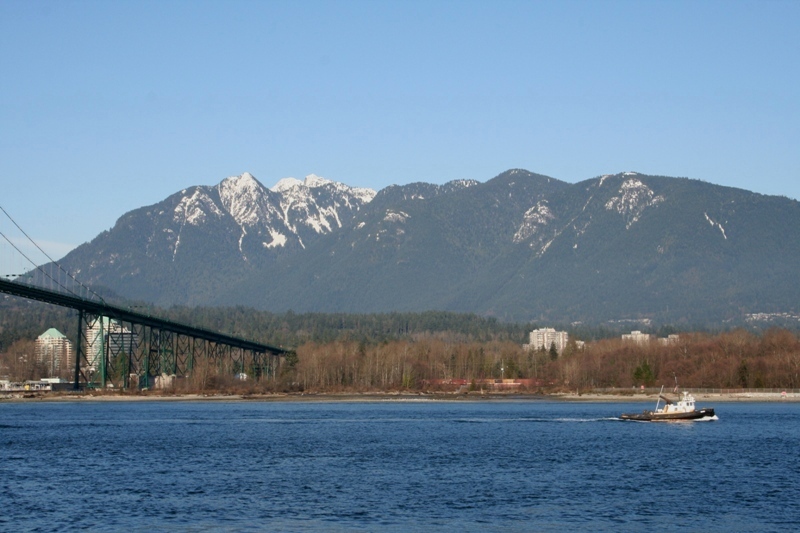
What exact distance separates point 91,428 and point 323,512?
160 feet

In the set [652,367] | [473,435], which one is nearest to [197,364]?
[652,367]

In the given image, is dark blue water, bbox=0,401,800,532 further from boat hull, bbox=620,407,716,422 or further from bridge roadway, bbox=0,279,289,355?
bridge roadway, bbox=0,279,289,355

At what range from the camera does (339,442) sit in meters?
71.1

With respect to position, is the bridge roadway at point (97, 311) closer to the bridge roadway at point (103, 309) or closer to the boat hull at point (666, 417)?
the bridge roadway at point (103, 309)

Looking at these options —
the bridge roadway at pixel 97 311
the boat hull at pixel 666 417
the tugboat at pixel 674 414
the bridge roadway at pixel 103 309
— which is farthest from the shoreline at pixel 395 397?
the boat hull at pixel 666 417

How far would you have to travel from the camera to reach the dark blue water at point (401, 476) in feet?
130

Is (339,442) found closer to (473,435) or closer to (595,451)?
(473,435)

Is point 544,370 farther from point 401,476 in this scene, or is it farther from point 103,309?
point 401,476

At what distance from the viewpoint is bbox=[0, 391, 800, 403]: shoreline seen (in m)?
142

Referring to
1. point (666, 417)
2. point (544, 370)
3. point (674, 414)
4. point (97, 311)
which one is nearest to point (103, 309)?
point (97, 311)

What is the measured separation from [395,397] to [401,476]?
3957 inches

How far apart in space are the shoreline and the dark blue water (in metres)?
51.4

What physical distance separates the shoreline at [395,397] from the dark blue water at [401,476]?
51.4 m

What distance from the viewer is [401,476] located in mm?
51812
